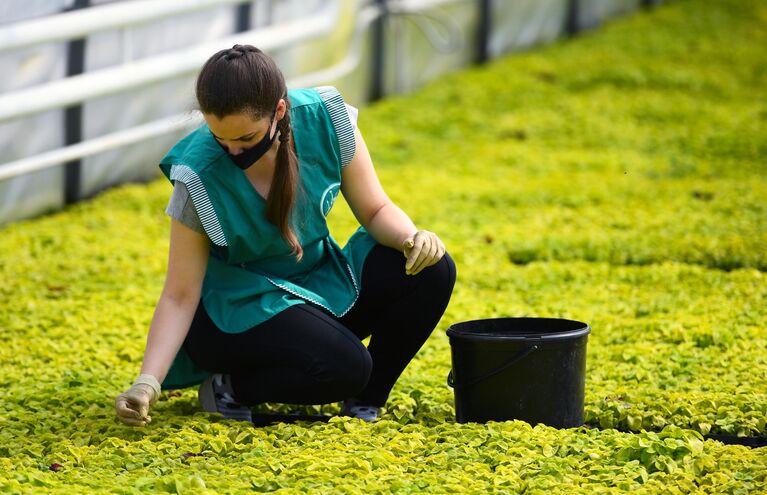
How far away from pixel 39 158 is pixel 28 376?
1.79 meters

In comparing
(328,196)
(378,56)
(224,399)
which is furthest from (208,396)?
(378,56)

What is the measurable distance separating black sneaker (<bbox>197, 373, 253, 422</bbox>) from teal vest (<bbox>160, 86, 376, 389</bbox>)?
37mm

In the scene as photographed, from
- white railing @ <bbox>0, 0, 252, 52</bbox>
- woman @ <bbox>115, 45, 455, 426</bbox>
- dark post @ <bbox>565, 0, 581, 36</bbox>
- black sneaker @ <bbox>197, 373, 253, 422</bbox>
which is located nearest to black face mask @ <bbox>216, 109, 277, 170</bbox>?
woman @ <bbox>115, 45, 455, 426</bbox>

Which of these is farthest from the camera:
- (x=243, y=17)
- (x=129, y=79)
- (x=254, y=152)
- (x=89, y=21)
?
(x=243, y=17)

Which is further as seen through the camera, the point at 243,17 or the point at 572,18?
the point at 572,18

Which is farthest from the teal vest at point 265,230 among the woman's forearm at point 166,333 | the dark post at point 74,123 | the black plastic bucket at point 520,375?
the dark post at point 74,123

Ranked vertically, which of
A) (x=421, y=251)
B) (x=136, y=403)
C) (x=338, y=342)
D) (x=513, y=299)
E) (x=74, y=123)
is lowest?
(x=513, y=299)

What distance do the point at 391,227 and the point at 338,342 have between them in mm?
363

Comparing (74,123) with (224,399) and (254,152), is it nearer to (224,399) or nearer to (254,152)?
(224,399)

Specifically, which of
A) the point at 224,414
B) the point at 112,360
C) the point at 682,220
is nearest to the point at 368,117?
the point at 682,220

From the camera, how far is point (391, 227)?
10.5ft

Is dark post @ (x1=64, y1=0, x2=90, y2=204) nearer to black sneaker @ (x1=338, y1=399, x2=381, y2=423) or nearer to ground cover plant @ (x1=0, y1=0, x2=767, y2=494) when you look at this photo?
ground cover plant @ (x1=0, y1=0, x2=767, y2=494)

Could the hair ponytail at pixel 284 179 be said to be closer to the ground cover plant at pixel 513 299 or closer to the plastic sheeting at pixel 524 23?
the ground cover plant at pixel 513 299

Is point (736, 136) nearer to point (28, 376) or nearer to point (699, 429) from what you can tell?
point (699, 429)
